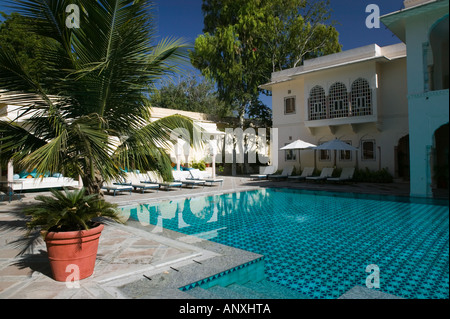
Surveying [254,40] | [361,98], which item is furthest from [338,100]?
[254,40]

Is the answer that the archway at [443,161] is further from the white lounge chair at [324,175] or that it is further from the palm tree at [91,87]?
the white lounge chair at [324,175]

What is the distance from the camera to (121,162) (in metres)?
6.12

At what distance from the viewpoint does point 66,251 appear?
3.81m

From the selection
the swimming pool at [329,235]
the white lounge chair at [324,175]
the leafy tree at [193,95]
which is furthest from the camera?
the leafy tree at [193,95]

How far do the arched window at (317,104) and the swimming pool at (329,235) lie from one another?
747 cm

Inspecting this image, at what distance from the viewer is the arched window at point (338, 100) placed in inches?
707

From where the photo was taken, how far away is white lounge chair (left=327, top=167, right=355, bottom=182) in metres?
16.2

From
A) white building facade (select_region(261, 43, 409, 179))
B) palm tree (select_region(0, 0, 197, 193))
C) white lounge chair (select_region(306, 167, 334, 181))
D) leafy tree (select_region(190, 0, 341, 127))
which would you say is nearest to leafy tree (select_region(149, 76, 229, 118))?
leafy tree (select_region(190, 0, 341, 127))

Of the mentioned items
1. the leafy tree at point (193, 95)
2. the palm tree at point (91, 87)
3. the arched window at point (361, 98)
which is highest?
the leafy tree at point (193, 95)

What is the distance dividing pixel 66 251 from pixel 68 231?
247 millimetres

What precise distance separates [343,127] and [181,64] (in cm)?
1465

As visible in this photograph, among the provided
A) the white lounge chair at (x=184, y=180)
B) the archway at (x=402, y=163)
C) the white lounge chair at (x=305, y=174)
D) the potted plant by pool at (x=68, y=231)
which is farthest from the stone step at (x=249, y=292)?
the archway at (x=402, y=163)

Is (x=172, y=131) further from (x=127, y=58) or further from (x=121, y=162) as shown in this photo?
(x=127, y=58)
